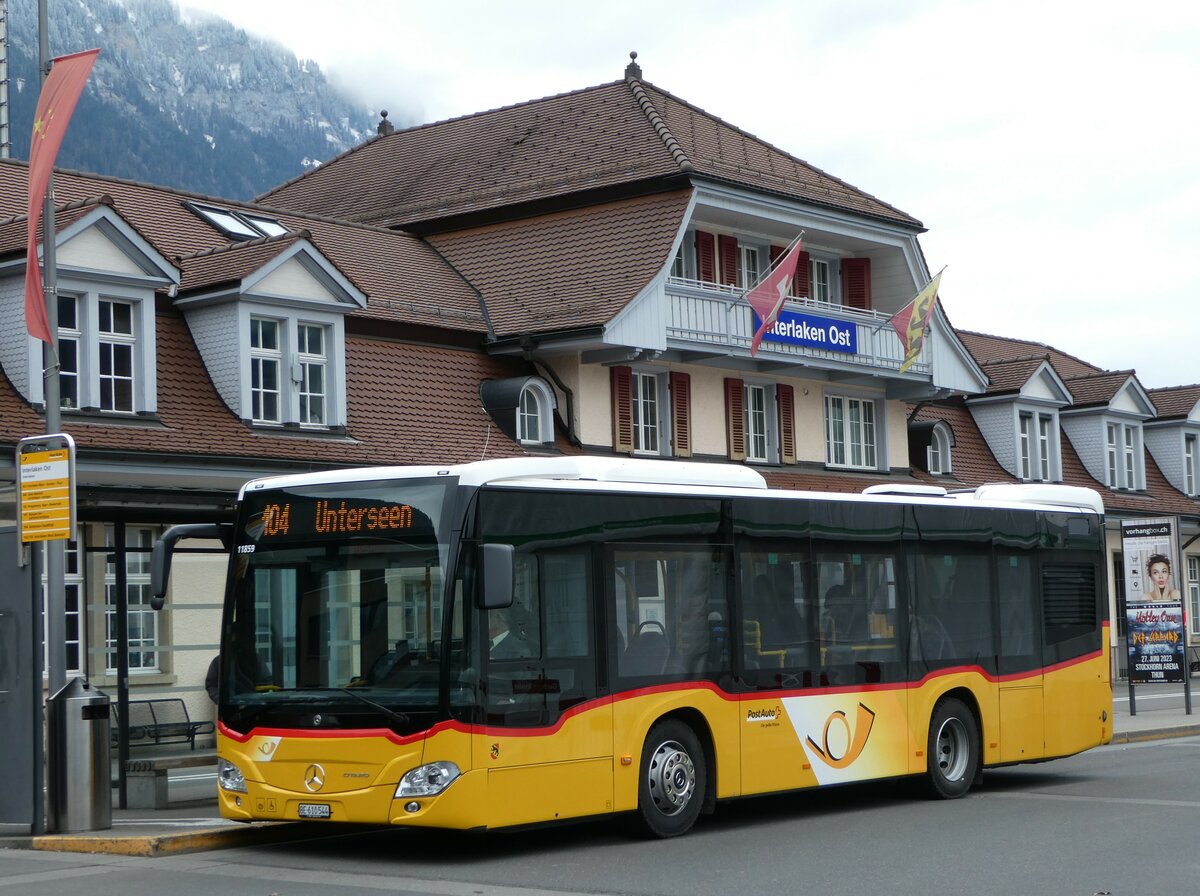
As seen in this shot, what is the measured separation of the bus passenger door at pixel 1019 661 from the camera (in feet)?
58.8

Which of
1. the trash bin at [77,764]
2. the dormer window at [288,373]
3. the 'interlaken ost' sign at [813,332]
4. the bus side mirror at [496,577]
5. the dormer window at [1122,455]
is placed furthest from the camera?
the dormer window at [1122,455]

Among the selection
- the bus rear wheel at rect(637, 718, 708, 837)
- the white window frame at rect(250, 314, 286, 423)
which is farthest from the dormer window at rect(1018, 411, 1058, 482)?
the bus rear wheel at rect(637, 718, 708, 837)

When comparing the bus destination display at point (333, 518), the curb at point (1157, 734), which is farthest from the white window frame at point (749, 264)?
the bus destination display at point (333, 518)

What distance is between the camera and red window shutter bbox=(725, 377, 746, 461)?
108 feet

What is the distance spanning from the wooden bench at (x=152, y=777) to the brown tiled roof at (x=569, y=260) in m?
13.3

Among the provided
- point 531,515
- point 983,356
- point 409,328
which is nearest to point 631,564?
point 531,515

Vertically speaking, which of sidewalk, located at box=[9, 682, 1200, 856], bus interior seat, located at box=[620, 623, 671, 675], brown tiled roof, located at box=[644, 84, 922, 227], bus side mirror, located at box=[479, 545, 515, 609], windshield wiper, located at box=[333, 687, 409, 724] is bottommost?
sidewalk, located at box=[9, 682, 1200, 856]

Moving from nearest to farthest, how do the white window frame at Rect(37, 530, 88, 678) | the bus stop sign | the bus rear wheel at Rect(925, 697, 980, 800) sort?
1. the bus stop sign
2. the white window frame at Rect(37, 530, 88, 678)
3. the bus rear wheel at Rect(925, 697, 980, 800)

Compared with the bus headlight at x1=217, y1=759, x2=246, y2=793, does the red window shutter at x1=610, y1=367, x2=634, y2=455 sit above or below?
above

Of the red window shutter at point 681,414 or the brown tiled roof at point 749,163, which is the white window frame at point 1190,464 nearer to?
the brown tiled roof at point 749,163

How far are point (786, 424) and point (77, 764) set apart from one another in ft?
69.8

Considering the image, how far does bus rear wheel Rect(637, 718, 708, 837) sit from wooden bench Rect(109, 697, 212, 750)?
5471 millimetres

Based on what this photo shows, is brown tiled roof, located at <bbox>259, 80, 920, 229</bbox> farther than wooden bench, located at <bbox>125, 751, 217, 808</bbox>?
Yes

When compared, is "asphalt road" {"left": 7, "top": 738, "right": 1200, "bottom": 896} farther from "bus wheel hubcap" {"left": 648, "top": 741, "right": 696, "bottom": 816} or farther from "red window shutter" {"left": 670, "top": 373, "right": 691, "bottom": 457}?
"red window shutter" {"left": 670, "top": 373, "right": 691, "bottom": 457}
